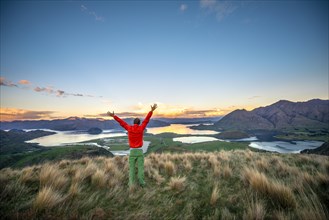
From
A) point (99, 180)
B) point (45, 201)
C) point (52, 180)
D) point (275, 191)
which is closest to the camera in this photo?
point (45, 201)

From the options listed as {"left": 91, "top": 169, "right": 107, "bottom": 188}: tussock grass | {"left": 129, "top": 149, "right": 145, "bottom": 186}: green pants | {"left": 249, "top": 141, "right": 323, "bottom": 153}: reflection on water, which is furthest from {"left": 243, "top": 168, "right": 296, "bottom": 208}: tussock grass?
{"left": 249, "top": 141, "right": 323, "bottom": 153}: reflection on water

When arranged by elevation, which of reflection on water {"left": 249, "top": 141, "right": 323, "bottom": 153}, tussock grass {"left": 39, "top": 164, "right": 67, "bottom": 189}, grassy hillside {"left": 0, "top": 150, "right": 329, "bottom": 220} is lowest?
reflection on water {"left": 249, "top": 141, "right": 323, "bottom": 153}

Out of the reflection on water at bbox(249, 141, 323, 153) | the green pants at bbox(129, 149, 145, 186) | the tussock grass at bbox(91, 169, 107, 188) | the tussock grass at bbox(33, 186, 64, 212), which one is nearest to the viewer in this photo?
the tussock grass at bbox(33, 186, 64, 212)

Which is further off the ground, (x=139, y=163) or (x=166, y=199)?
(x=139, y=163)

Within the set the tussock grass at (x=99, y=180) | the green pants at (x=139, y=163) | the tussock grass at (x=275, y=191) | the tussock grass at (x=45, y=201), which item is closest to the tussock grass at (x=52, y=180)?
the tussock grass at (x=99, y=180)

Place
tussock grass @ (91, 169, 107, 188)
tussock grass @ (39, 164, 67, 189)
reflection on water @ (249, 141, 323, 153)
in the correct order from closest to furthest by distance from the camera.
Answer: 1. tussock grass @ (39, 164, 67, 189)
2. tussock grass @ (91, 169, 107, 188)
3. reflection on water @ (249, 141, 323, 153)

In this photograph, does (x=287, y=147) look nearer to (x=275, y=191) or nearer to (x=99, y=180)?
(x=275, y=191)

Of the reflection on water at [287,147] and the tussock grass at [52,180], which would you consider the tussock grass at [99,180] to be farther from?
the reflection on water at [287,147]

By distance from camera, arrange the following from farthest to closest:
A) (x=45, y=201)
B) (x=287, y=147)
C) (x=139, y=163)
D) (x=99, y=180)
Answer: (x=287, y=147) < (x=139, y=163) < (x=99, y=180) < (x=45, y=201)

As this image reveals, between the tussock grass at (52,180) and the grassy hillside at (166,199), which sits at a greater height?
the tussock grass at (52,180)

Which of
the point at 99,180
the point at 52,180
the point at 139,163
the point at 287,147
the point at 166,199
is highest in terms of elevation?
the point at 139,163

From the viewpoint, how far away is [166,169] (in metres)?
8.14

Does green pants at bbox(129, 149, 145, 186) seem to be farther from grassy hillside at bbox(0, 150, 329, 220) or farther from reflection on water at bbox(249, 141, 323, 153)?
reflection on water at bbox(249, 141, 323, 153)

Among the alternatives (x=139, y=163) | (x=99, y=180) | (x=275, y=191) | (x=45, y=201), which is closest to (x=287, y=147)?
(x=275, y=191)
